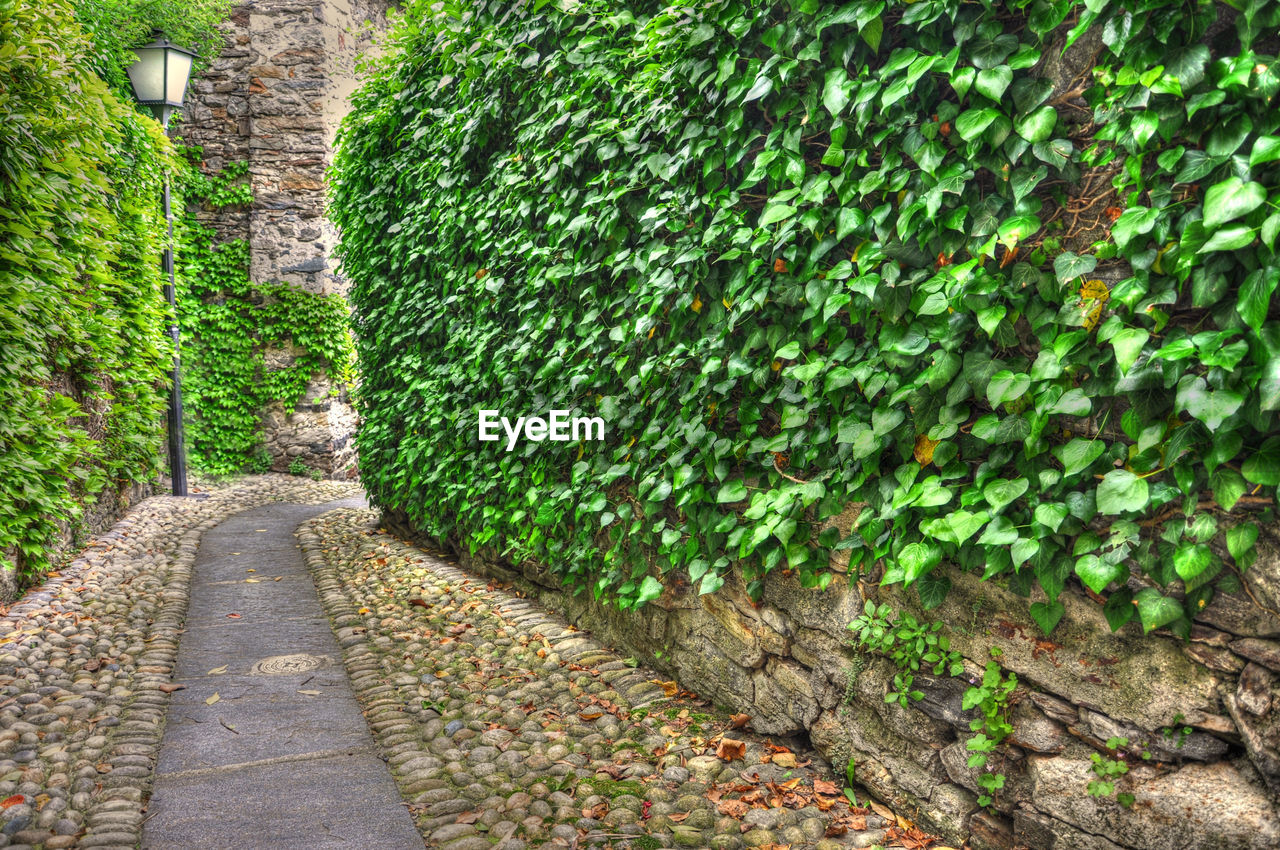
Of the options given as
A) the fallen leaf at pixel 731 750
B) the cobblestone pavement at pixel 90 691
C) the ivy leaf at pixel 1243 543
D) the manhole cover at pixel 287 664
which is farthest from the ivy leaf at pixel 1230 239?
Answer: the manhole cover at pixel 287 664

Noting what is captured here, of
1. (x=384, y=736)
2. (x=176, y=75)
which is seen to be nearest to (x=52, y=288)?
(x=384, y=736)

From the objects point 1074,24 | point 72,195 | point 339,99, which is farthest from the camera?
point 339,99

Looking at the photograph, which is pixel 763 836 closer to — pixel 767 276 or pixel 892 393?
pixel 892 393

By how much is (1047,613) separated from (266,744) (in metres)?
2.54

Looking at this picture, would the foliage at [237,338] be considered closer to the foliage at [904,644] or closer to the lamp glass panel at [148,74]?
the lamp glass panel at [148,74]

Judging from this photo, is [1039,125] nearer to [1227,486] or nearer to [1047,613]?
[1227,486]

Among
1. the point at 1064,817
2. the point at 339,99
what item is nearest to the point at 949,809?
the point at 1064,817

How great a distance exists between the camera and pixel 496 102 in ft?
13.1

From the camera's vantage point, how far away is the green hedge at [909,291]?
4.58 feet

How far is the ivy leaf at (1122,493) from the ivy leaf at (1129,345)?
23 cm

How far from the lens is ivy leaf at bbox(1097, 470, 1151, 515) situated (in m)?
1.46

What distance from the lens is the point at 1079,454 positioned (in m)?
1.57

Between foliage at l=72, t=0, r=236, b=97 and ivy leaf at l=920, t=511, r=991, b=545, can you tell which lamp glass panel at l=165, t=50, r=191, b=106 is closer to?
foliage at l=72, t=0, r=236, b=97

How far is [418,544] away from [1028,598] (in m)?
4.67
